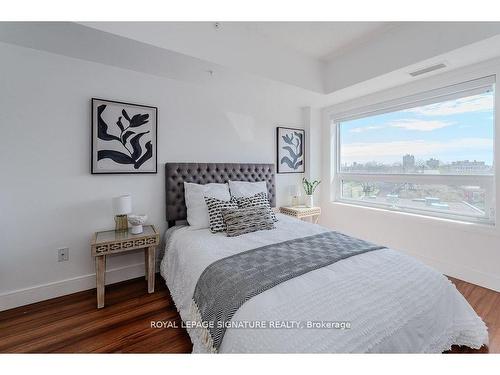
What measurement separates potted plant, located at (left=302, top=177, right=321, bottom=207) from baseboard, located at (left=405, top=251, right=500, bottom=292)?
1.62 meters

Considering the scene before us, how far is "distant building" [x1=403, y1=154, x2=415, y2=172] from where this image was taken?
9.87 ft

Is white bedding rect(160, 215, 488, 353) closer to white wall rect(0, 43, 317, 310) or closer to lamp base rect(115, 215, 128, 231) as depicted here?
lamp base rect(115, 215, 128, 231)

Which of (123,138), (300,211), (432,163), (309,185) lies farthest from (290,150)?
(123,138)

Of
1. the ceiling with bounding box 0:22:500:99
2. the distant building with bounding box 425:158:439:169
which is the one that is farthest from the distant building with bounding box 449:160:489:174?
the ceiling with bounding box 0:22:500:99

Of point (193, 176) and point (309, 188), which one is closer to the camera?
point (193, 176)

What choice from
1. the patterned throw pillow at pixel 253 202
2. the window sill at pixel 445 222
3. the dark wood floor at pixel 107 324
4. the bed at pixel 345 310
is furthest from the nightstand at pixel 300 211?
the dark wood floor at pixel 107 324

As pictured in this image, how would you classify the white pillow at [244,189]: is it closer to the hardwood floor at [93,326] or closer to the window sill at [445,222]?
the hardwood floor at [93,326]

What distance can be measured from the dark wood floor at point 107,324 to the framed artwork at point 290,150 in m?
2.50

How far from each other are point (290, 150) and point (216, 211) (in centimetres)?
→ 197

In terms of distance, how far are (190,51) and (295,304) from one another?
7.35ft

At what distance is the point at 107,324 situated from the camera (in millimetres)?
1832

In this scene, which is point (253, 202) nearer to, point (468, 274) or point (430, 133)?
point (430, 133)

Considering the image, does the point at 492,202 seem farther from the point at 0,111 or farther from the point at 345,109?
the point at 0,111
